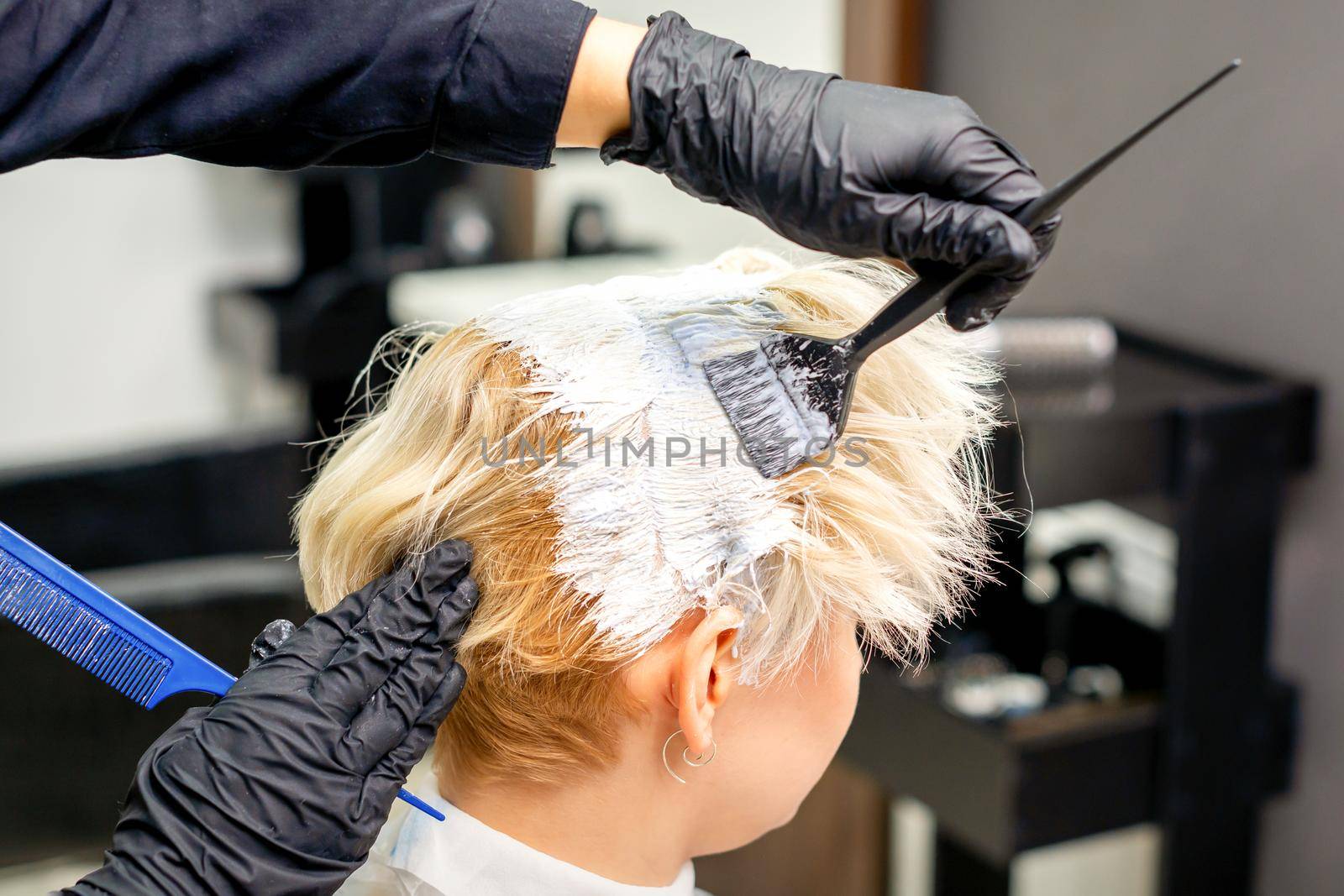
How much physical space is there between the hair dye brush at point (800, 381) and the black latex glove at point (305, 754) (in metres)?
0.25

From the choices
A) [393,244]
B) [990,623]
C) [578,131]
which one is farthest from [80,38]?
[393,244]

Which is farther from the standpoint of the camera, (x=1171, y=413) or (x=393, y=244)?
(x=393, y=244)

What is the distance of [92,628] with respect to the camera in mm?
920

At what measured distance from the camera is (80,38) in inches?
33.6

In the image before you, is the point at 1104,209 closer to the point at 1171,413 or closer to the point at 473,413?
the point at 1171,413

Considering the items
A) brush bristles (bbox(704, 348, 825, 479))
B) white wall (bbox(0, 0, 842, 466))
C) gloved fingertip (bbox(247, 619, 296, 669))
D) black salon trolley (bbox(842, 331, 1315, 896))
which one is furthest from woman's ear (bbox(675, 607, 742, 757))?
white wall (bbox(0, 0, 842, 466))

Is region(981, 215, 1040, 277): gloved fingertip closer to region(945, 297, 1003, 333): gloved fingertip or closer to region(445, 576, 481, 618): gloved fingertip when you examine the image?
region(945, 297, 1003, 333): gloved fingertip

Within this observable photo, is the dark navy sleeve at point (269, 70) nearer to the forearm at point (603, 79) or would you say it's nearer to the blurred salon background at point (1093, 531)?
the forearm at point (603, 79)

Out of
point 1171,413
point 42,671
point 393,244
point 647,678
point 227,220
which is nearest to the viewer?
point 647,678

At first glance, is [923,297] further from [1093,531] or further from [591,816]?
[1093,531]

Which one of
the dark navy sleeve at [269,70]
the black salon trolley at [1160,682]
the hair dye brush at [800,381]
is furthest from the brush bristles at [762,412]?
the black salon trolley at [1160,682]

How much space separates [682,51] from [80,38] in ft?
1.37

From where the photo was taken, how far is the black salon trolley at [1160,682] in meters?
1.69

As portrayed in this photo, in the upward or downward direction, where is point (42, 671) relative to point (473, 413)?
downward
